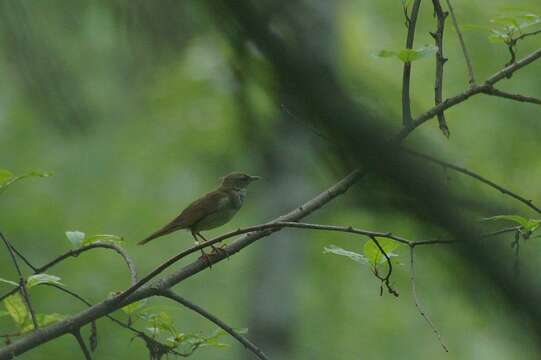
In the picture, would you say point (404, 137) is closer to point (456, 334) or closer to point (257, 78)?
point (257, 78)

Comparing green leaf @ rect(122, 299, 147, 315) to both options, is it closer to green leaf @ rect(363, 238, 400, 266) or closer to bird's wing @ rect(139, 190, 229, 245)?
green leaf @ rect(363, 238, 400, 266)

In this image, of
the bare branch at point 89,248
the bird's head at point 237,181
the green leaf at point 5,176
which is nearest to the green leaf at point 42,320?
the bare branch at point 89,248

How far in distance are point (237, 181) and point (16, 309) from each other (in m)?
2.89

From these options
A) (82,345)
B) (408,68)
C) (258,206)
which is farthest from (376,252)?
(258,206)

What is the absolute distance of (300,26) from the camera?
89 cm

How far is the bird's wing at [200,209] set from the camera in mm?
5733

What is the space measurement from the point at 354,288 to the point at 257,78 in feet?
48.4

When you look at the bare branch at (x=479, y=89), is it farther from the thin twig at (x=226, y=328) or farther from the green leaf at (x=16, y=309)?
the green leaf at (x=16, y=309)

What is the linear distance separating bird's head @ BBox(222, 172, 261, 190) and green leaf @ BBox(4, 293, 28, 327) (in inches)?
100

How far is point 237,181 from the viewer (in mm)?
6758

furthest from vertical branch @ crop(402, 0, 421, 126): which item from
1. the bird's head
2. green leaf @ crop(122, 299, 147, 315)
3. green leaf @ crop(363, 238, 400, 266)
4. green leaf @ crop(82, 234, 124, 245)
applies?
the bird's head

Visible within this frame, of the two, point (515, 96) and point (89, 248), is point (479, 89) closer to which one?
point (515, 96)

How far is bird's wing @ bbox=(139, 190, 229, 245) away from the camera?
5733 millimetres

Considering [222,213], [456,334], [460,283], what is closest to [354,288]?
[456,334]
